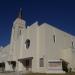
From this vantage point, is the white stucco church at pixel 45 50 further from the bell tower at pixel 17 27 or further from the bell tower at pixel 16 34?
the bell tower at pixel 17 27

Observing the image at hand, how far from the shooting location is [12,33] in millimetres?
53531

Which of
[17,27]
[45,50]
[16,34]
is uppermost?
[17,27]

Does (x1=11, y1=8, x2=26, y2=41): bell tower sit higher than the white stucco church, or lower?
higher

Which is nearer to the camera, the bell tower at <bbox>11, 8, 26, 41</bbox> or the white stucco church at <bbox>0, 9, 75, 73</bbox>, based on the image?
the white stucco church at <bbox>0, 9, 75, 73</bbox>

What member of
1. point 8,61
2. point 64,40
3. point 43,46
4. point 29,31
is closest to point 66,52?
point 64,40

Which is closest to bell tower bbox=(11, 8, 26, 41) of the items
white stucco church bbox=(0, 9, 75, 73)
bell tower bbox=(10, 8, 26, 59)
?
bell tower bbox=(10, 8, 26, 59)

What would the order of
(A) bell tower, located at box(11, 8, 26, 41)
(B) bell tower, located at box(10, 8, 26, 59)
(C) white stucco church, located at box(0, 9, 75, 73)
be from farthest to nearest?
(A) bell tower, located at box(11, 8, 26, 41)
(B) bell tower, located at box(10, 8, 26, 59)
(C) white stucco church, located at box(0, 9, 75, 73)

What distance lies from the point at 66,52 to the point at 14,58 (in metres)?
15.3

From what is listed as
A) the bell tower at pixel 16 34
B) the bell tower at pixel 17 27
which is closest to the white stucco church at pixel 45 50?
the bell tower at pixel 16 34

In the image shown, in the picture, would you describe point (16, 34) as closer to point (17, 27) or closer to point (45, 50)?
point (17, 27)

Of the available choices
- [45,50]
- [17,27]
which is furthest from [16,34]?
[45,50]

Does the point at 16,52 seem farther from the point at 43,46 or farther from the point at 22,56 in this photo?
the point at 43,46

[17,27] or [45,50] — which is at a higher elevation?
[17,27]

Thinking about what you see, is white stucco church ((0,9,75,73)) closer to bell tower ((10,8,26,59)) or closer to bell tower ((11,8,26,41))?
bell tower ((10,8,26,59))
